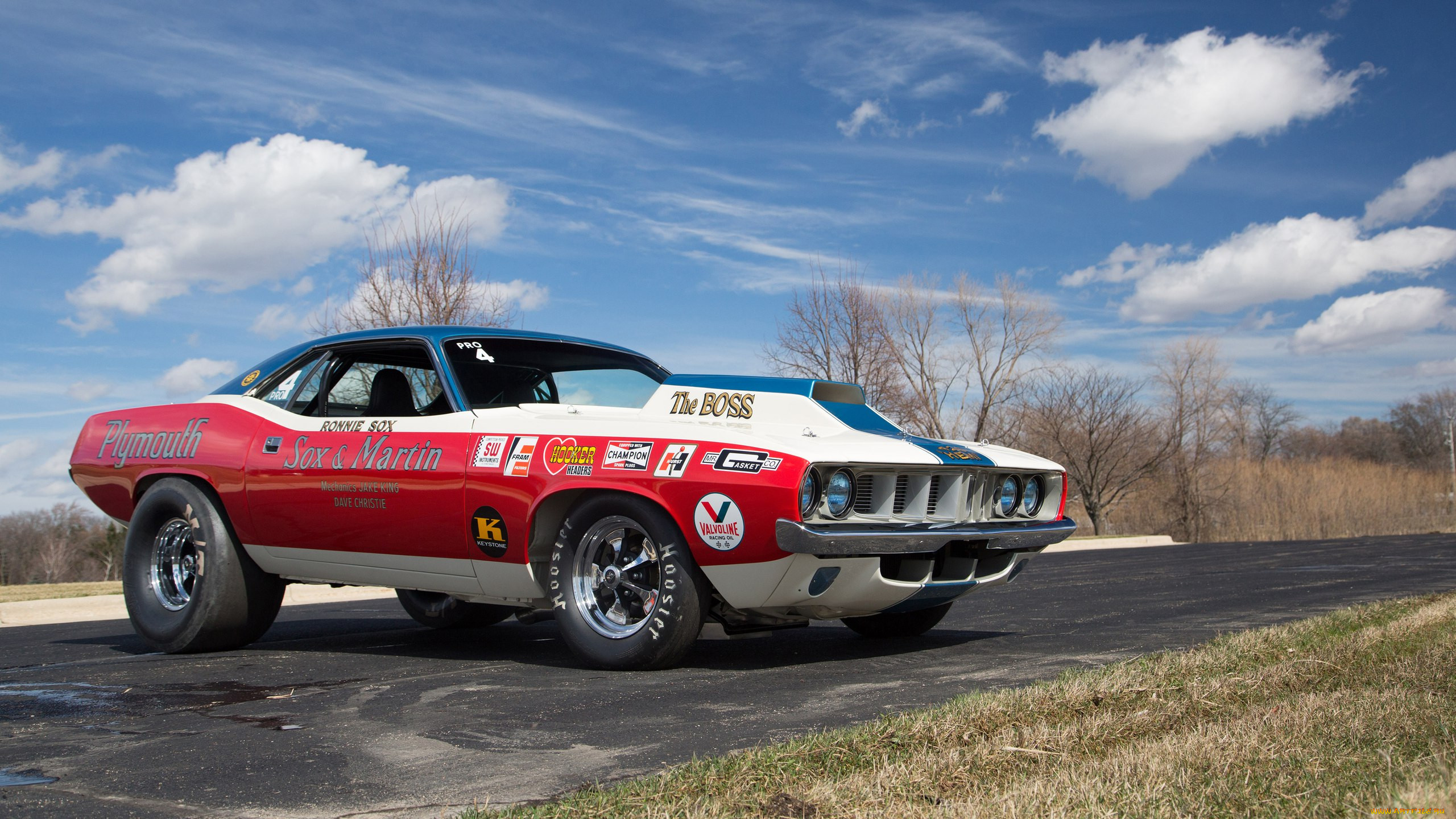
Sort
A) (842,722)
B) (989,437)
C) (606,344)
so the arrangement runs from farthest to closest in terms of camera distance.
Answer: (989,437)
(606,344)
(842,722)

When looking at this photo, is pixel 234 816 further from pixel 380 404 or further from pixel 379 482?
pixel 380 404

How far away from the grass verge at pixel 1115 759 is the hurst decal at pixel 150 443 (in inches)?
172

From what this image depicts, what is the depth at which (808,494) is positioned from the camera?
4445 millimetres

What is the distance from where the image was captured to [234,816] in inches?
105

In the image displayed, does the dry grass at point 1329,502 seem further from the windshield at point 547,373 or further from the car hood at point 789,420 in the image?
the car hood at point 789,420

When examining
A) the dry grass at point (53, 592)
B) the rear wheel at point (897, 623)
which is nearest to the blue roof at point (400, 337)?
the rear wheel at point (897, 623)

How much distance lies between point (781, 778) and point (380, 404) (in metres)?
3.69

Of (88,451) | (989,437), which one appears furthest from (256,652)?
(989,437)

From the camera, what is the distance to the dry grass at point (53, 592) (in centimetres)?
1133

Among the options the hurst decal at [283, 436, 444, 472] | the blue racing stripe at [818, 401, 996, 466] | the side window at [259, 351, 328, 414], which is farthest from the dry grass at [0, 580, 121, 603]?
the blue racing stripe at [818, 401, 996, 466]

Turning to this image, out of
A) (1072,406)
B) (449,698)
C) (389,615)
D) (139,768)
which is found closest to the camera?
(139,768)

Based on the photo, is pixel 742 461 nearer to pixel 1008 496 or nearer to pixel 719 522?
pixel 719 522

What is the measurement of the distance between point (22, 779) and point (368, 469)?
2522 millimetres

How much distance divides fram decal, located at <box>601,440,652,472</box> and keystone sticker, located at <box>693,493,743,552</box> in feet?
1.07
